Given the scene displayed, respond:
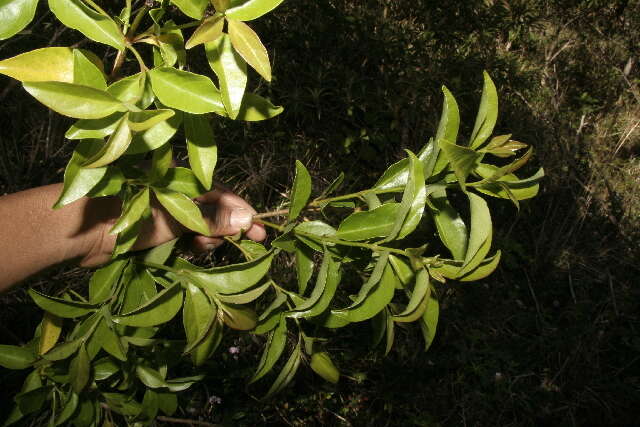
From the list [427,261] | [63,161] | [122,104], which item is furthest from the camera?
[63,161]

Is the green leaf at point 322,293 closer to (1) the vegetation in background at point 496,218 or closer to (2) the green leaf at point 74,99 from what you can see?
(2) the green leaf at point 74,99

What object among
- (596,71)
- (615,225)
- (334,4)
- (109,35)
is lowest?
(615,225)

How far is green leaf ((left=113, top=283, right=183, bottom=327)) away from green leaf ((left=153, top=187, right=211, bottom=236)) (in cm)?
8

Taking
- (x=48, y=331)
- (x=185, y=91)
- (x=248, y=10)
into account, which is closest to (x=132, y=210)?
(x=185, y=91)

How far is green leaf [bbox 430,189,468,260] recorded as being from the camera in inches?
28.1

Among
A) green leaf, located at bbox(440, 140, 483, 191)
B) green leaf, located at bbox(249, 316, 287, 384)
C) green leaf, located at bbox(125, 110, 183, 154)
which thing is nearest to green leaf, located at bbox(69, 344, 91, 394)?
green leaf, located at bbox(249, 316, 287, 384)

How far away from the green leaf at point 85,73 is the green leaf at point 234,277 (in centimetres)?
26

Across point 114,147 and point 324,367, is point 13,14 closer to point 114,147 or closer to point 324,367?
point 114,147

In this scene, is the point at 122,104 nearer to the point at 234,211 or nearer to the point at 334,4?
the point at 234,211

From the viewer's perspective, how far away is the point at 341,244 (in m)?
0.73

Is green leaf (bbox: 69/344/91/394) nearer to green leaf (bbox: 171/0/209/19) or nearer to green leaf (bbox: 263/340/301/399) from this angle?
green leaf (bbox: 263/340/301/399)

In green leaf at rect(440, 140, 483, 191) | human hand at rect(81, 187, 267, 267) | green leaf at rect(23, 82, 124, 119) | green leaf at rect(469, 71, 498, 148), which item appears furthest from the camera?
human hand at rect(81, 187, 267, 267)

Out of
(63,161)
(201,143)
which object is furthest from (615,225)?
(201,143)

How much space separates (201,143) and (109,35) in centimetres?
16
